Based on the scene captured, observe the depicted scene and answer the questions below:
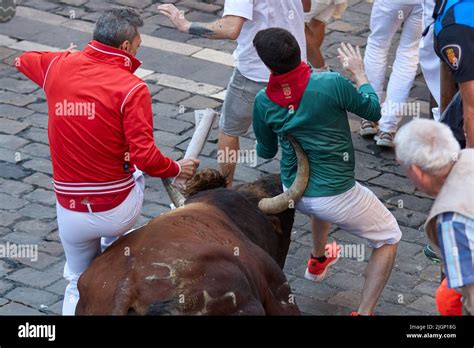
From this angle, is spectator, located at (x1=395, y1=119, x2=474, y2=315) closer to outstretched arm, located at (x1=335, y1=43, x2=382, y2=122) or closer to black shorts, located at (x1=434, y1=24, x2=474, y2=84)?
outstretched arm, located at (x1=335, y1=43, x2=382, y2=122)

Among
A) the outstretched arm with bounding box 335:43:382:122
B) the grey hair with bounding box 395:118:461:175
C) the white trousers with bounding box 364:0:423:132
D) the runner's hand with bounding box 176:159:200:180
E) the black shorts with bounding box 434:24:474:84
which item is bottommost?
the white trousers with bounding box 364:0:423:132

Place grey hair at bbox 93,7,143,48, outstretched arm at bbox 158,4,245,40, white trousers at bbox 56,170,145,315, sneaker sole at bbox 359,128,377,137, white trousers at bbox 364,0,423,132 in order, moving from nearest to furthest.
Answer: grey hair at bbox 93,7,143,48, white trousers at bbox 56,170,145,315, outstretched arm at bbox 158,4,245,40, white trousers at bbox 364,0,423,132, sneaker sole at bbox 359,128,377,137

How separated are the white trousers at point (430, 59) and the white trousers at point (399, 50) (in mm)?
889

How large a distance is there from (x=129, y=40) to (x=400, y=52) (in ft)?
13.0

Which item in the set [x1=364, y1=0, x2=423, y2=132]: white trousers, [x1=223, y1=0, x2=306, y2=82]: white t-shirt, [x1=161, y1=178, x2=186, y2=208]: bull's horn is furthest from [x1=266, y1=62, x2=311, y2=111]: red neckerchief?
[x1=364, y1=0, x2=423, y2=132]: white trousers

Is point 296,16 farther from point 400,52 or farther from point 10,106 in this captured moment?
point 10,106

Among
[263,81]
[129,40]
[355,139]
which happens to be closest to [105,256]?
[129,40]

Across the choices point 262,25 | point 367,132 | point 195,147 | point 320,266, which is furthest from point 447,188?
point 367,132

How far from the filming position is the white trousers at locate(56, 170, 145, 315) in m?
6.67

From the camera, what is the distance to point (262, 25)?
336 inches

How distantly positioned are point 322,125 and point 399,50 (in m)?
3.19

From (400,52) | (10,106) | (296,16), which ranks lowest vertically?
(10,106)

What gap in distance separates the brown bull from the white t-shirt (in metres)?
1.78

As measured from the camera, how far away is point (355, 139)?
10.2 meters
